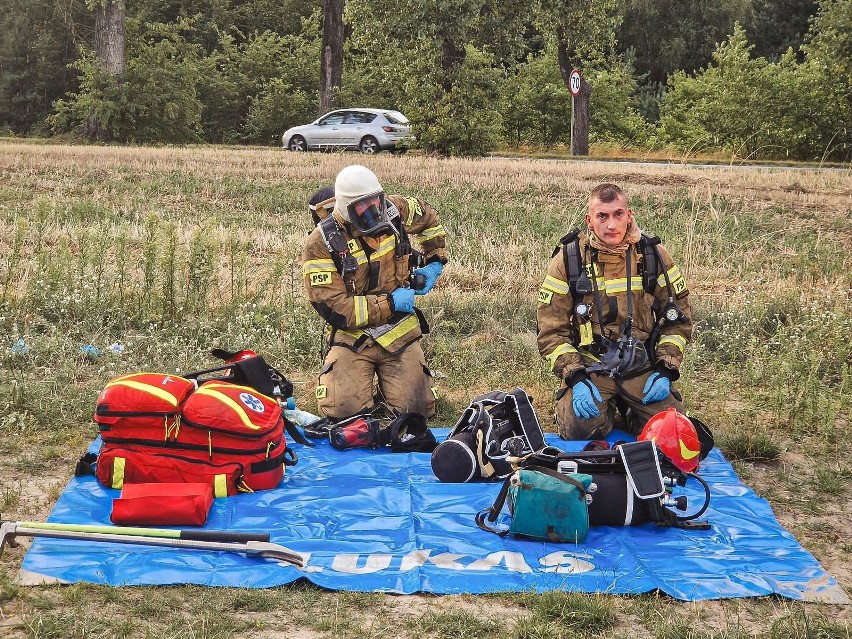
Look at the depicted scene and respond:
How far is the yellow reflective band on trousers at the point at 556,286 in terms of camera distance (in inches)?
223

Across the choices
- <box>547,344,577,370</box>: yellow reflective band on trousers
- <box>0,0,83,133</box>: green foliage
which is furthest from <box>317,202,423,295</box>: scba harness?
<box>0,0,83,133</box>: green foliage

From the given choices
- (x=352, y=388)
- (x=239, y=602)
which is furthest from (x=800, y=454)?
(x=239, y=602)

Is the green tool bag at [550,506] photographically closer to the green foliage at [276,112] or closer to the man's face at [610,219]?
the man's face at [610,219]

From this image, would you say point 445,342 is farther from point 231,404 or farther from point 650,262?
point 231,404

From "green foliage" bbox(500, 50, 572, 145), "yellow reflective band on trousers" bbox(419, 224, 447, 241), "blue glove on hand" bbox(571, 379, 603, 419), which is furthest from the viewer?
"green foliage" bbox(500, 50, 572, 145)

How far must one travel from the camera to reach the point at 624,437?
5.90 metres

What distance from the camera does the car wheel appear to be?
86.9 ft

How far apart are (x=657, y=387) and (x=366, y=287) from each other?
186 centimetres

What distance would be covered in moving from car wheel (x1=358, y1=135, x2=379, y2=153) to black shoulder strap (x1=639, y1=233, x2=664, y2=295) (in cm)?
2127

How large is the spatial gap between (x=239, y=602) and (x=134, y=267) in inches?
232

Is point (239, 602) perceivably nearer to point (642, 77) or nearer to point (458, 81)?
point (458, 81)

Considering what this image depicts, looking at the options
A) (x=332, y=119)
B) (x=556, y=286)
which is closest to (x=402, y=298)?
(x=556, y=286)

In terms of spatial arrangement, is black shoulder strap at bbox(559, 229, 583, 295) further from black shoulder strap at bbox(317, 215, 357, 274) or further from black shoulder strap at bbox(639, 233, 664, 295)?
black shoulder strap at bbox(317, 215, 357, 274)

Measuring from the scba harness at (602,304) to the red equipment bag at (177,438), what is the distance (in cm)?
193
